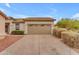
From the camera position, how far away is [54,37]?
525 inches

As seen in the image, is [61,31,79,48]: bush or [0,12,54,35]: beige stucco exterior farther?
[61,31,79,48]: bush

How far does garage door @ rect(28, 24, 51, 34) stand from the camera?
44.0 ft

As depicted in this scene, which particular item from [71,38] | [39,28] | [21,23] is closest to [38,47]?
[39,28]

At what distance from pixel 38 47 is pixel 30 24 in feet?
2.78

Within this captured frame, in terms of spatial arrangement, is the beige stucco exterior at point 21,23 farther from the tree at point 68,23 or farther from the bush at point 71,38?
the bush at point 71,38

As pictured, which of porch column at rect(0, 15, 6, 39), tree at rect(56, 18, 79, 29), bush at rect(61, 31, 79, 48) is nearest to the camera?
tree at rect(56, 18, 79, 29)

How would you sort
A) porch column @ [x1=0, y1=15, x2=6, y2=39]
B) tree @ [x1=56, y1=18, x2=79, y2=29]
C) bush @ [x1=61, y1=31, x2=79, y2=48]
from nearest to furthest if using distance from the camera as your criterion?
tree @ [x1=56, y1=18, x2=79, y2=29] → porch column @ [x1=0, y1=15, x2=6, y2=39] → bush @ [x1=61, y1=31, x2=79, y2=48]

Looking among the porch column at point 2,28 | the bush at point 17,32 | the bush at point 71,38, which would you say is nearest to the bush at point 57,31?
the bush at point 71,38

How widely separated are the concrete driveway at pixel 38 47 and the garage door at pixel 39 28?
0.18 meters

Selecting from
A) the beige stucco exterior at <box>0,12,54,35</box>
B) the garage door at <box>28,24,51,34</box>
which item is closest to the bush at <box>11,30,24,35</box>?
the beige stucco exterior at <box>0,12,54,35</box>

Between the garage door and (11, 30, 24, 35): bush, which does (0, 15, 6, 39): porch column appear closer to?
(11, 30, 24, 35): bush

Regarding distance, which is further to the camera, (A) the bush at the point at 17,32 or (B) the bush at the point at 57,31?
(B) the bush at the point at 57,31

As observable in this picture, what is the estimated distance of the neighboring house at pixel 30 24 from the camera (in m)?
13.2
